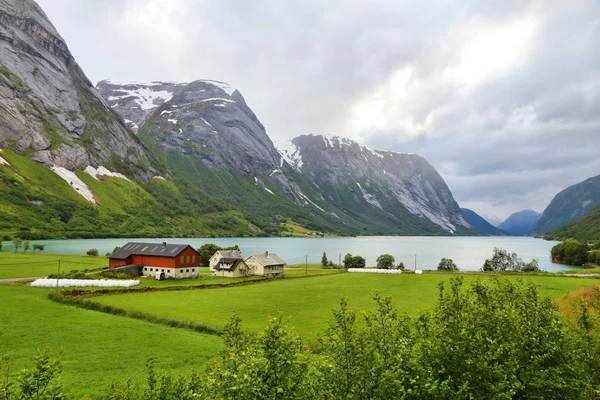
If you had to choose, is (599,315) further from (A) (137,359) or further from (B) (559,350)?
(A) (137,359)

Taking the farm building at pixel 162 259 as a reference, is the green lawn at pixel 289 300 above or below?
below

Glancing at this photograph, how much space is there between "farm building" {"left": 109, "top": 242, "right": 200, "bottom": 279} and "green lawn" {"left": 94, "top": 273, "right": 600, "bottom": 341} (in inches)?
759

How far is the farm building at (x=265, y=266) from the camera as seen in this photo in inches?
4072

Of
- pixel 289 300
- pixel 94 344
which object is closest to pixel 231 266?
pixel 289 300

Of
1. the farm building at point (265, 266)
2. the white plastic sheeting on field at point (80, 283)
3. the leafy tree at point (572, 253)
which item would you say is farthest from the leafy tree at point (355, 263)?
the leafy tree at point (572, 253)

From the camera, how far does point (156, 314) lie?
158ft

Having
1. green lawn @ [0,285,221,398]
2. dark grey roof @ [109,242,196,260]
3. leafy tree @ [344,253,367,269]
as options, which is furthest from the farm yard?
leafy tree @ [344,253,367,269]

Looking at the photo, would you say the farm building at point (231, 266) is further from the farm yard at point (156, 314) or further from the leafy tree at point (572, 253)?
the leafy tree at point (572, 253)

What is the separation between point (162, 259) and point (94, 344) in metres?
59.7

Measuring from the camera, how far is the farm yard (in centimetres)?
2847

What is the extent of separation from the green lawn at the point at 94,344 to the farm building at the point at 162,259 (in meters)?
41.2

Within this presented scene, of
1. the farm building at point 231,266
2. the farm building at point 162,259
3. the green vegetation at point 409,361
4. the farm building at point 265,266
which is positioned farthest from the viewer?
the farm building at point 265,266

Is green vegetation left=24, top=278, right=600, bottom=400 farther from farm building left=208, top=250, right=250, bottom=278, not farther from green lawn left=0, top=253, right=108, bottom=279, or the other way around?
farm building left=208, top=250, right=250, bottom=278

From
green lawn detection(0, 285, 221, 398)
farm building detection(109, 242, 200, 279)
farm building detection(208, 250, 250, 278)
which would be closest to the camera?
green lawn detection(0, 285, 221, 398)
